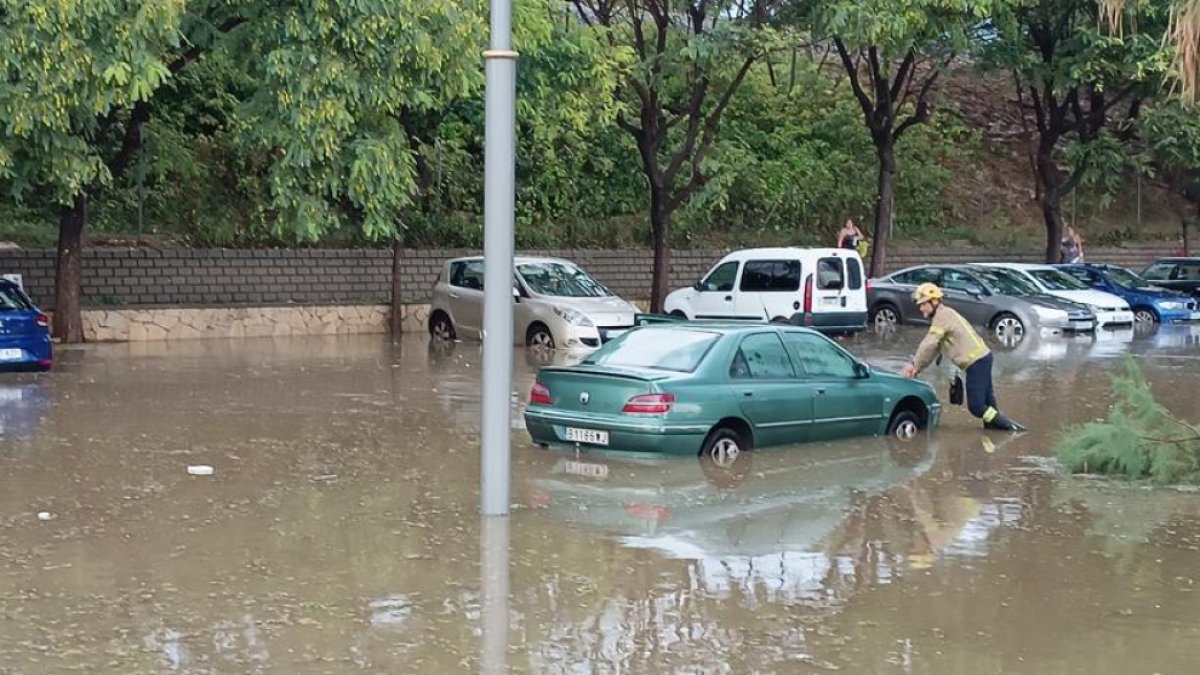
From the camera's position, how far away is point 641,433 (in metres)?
12.9

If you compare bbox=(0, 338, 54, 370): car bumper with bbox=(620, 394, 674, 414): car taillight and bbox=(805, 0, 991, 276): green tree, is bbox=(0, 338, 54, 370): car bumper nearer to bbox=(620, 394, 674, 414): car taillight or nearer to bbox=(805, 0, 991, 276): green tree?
bbox=(620, 394, 674, 414): car taillight

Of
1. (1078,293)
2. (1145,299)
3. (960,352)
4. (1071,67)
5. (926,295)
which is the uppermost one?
(1071,67)

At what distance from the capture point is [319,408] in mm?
17328

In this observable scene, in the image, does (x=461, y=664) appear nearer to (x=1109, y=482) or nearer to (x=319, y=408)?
(x=1109, y=482)

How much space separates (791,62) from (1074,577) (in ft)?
119

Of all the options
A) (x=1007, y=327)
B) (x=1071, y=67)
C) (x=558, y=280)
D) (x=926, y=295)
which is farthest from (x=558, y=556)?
(x=1071, y=67)

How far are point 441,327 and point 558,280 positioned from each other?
2.97m

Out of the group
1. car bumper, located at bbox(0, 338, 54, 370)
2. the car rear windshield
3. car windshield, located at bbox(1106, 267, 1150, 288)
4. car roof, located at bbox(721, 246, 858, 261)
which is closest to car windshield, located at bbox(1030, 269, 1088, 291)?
car windshield, located at bbox(1106, 267, 1150, 288)

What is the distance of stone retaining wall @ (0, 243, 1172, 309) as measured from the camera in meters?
28.2

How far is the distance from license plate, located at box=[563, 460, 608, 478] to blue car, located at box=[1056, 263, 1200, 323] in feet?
75.4

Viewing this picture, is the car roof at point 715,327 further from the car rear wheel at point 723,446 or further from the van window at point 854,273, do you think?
the van window at point 854,273

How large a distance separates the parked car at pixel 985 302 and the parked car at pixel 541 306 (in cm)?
784

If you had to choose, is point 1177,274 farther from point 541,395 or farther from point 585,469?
point 585,469

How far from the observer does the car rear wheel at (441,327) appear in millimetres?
28422
